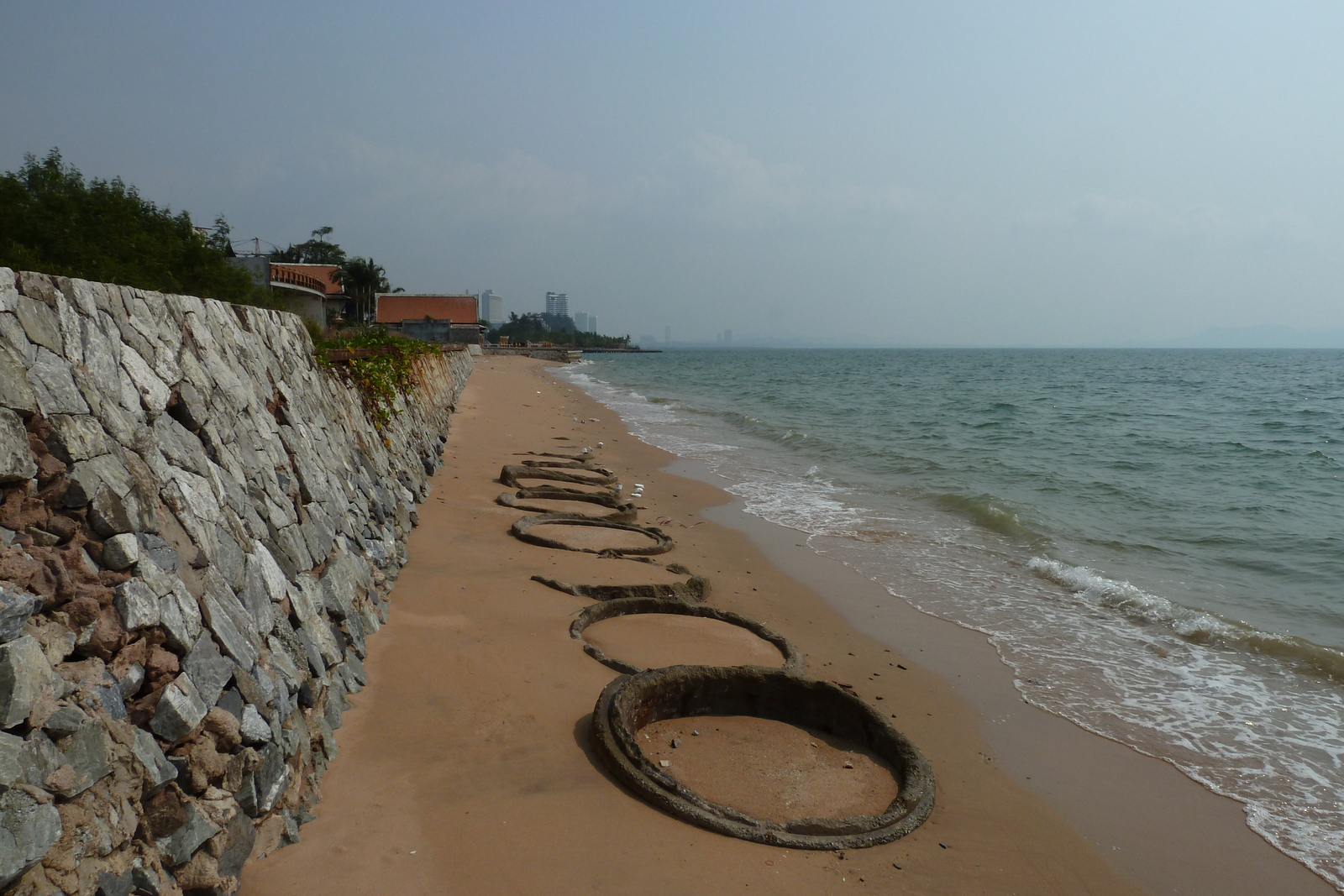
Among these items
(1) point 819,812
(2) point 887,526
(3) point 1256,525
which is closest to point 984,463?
(3) point 1256,525

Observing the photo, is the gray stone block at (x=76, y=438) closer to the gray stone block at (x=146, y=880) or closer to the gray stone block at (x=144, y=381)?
the gray stone block at (x=144, y=381)

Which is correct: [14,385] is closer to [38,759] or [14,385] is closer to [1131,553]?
[38,759]

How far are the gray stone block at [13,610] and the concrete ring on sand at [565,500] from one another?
26.0ft

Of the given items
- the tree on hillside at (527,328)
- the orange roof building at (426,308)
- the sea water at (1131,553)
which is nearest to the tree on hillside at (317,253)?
Result: the orange roof building at (426,308)

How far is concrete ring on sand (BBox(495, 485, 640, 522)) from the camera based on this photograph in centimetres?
1059

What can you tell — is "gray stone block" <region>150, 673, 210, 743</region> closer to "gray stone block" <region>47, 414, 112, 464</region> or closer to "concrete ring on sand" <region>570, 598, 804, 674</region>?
"gray stone block" <region>47, 414, 112, 464</region>

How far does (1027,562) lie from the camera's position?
10141 millimetres

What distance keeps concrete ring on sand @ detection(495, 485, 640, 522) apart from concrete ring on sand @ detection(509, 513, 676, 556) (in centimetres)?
25

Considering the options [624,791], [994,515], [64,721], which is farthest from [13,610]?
[994,515]

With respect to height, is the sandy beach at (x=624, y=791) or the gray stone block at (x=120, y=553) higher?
the gray stone block at (x=120, y=553)

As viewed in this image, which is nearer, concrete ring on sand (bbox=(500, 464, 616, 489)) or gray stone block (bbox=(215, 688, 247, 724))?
gray stone block (bbox=(215, 688, 247, 724))

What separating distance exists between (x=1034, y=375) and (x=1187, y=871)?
66918 mm

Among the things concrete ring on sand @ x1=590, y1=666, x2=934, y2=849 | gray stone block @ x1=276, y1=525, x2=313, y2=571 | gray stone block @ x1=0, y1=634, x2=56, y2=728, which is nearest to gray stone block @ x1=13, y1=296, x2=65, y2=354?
gray stone block @ x1=0, y1=634, x2=56, y2=728

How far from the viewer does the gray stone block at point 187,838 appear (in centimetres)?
278
